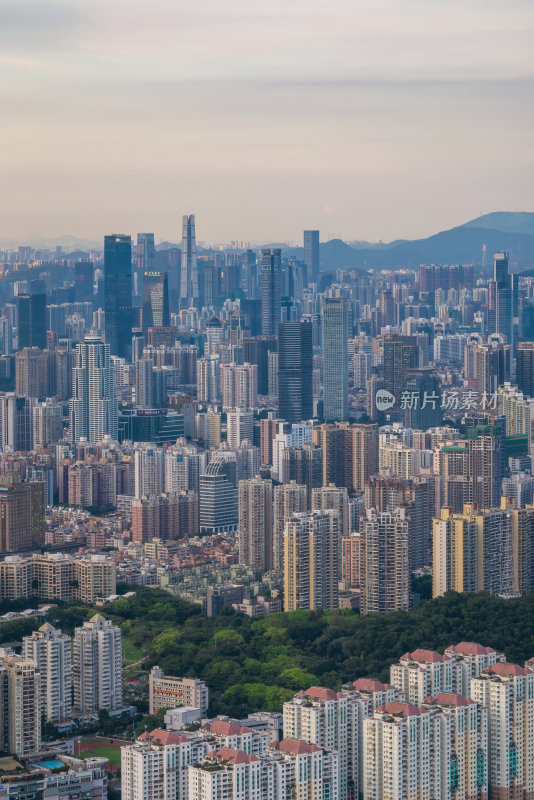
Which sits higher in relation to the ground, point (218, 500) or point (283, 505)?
point (283, 505)

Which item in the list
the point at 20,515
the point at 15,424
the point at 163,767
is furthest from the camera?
the point at 15,424

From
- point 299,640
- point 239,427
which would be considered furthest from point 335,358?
point 299,640

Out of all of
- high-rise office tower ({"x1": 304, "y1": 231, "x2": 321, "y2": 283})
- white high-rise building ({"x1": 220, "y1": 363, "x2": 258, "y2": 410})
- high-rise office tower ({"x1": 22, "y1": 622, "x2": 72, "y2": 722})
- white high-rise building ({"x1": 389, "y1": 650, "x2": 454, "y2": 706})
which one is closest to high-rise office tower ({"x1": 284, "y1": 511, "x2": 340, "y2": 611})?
high-rise office tower ({"x1": 22, "y1": 622, "x2": 72, "y2": 722})

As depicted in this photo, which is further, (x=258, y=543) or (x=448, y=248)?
(x=448, y=248)

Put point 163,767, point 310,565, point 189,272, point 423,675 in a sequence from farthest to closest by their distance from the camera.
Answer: point 189,272 < point 310,565 < point 423,675 < point 163,767

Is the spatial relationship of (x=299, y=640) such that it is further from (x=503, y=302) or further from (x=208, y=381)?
(x=503, y=302)

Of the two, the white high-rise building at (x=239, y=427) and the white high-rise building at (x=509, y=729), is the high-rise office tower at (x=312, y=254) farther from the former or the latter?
the white high-rise building at (x=509, y=729)

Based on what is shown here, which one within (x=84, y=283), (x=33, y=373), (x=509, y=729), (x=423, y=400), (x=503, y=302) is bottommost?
(x=509, y=729)
